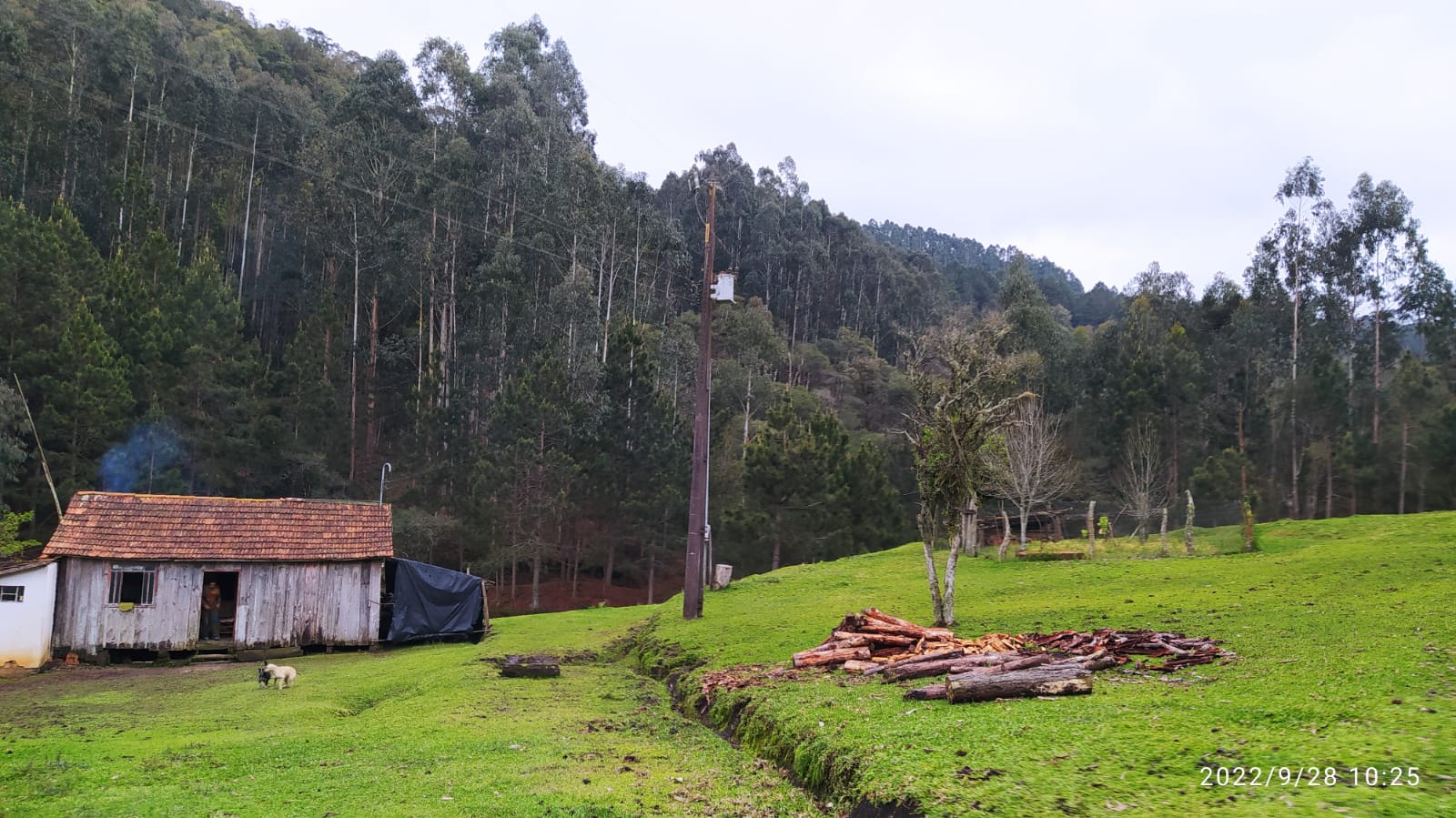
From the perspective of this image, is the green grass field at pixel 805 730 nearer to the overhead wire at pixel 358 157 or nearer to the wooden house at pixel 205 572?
the wooden house at pixel 205 572

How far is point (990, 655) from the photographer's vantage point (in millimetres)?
11094

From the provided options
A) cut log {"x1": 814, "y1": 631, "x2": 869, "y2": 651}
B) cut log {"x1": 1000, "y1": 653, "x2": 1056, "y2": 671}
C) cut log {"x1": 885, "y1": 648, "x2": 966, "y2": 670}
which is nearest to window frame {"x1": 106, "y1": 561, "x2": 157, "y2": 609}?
cut log {"x1": 814, "y1": 631, "x2": 869, "y2": 651}

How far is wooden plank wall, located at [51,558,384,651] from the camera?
20969 mm

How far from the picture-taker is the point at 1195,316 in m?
58.6

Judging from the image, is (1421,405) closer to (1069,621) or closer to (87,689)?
(1069,621)

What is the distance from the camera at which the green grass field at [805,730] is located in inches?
257

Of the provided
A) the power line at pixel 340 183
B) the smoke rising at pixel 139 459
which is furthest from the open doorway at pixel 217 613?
the power line at pixel 340 183

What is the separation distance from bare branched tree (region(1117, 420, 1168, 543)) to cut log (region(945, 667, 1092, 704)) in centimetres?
2936

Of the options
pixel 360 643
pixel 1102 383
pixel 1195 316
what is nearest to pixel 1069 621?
pixel 360 643

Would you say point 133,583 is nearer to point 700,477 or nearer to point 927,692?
point 700,477

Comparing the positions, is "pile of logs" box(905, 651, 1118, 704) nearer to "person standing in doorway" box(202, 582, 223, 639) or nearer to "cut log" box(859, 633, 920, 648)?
"cut log" box(859, 633, 920, 648)

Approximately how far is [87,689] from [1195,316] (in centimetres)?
6071

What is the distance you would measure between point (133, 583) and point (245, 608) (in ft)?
9.14

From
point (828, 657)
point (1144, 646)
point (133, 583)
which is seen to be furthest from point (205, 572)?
point (1144, 646)
